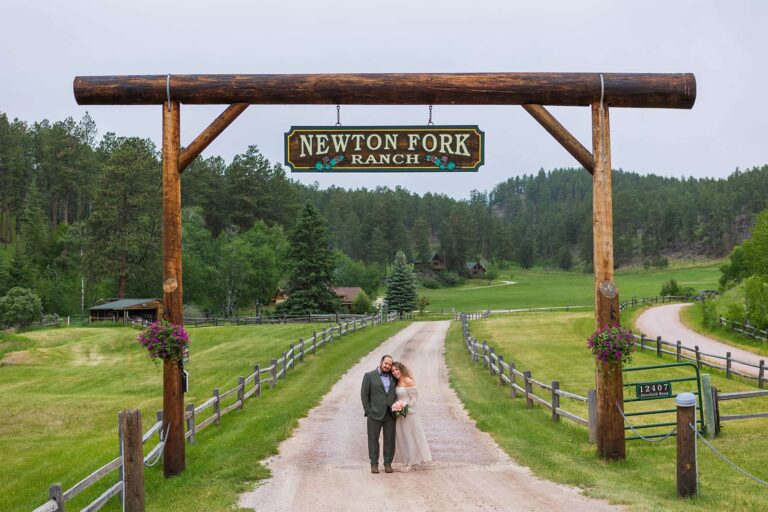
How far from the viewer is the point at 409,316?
64875 millimetres

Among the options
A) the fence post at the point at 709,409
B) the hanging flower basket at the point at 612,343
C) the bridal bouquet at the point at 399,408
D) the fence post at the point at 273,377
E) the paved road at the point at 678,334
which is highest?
the hanging flower basket at the point at 612,343

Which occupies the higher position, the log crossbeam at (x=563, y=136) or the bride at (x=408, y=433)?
the log crossbeam at (x=563, y=136)

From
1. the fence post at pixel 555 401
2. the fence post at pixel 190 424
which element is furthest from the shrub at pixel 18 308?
the fence post at pixel 555 401

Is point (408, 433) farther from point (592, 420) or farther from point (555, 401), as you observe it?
point (555, 401)

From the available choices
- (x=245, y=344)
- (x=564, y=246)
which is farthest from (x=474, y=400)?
(x=564, y=246)

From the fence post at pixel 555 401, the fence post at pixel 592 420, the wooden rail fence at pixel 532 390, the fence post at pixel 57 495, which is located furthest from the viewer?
the fence post at pixel 555 401

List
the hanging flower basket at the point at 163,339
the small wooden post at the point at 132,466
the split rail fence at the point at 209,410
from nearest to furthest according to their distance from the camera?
the split rail fence at the point at 209,410 < the small wooden post at the point at 132,466 < the hanging flower basket at the point at 163,339

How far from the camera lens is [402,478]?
414 inches

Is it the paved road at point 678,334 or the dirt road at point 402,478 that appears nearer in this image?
the dirt road at point 402,478

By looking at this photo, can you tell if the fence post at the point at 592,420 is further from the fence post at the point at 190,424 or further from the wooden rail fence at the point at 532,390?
the fence post at the point at 190,424

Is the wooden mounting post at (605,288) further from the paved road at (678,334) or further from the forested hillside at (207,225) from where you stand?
the forested hillside at (207,225)

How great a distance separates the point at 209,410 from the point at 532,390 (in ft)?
30.1

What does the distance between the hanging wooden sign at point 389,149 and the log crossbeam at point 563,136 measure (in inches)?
39.5

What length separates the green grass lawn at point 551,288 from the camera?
9362 centimetres
